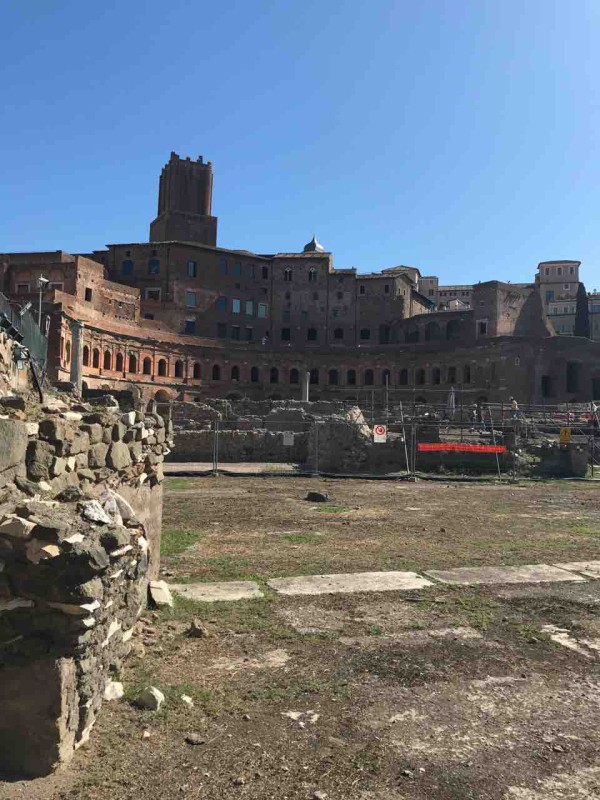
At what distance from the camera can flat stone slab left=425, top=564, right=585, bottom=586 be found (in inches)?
307

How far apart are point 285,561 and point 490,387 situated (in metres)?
50.8

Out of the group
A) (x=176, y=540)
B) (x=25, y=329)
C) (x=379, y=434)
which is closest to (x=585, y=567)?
(x=176, y=540)

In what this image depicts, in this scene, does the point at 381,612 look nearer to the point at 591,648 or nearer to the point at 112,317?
the point at 591,648

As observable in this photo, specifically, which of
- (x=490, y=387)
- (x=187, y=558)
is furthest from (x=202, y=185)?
(x=187, y=558)

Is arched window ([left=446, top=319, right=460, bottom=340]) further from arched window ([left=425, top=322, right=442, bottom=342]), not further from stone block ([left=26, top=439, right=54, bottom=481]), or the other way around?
stone block ([left=26, top=439, right=54, bottom=481])

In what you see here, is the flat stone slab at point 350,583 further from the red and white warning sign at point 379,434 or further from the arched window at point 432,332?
the arched window at point 432,332

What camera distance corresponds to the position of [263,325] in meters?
67.7

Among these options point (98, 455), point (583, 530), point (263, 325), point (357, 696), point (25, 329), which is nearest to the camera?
point (357, 696)

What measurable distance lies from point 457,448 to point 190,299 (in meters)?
44.3

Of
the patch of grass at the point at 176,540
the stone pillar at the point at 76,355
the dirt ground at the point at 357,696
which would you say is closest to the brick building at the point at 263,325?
the stone pillar at the point at 76,355

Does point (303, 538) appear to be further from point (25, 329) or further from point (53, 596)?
point (25, 329)

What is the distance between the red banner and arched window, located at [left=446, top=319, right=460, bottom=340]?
4171cm

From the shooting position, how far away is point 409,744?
3816mm

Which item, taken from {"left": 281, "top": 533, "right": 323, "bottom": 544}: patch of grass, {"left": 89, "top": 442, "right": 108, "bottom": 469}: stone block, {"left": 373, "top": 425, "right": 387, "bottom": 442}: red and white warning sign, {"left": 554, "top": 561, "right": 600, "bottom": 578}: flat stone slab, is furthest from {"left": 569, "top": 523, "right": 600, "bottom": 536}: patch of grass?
{"left": 373, "top": 425, "right": 387, "bottom": 442}: red and white warning sign
